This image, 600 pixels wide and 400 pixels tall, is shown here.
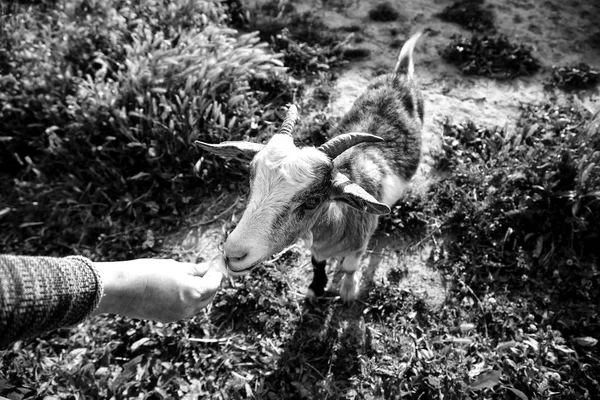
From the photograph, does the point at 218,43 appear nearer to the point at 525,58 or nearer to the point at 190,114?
the point at 190,114

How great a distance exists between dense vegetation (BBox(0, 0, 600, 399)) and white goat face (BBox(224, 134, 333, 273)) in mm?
1492

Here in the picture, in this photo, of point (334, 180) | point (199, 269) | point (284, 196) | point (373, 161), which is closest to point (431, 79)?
point (373, 161)

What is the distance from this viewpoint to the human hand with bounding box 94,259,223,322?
89.2 inches

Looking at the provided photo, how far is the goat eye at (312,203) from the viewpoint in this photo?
2777 millimetres

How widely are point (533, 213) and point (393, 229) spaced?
1432 mm

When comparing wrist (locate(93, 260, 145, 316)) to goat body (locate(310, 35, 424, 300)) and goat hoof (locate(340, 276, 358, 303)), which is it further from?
goat hoof (locate(340, 276, 358, 303))

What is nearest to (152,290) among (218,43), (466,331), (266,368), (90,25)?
(266,368)

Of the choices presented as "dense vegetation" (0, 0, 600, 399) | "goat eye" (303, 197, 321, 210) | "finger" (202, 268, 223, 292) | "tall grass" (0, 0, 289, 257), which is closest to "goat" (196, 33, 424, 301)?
"goat eye" (303, 197, 321, 210)

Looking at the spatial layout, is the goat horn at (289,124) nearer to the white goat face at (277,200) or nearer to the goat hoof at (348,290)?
the white goat face at (277,200)

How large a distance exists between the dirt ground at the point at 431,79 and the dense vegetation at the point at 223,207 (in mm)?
123

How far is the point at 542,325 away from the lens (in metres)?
3.81

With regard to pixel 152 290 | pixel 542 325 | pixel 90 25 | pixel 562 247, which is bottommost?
pixel 542 325

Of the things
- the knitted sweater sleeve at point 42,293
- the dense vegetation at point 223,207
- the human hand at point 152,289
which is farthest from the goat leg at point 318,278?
the knitted sweater sleeve at point 42,293

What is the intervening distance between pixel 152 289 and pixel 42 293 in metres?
0.58
